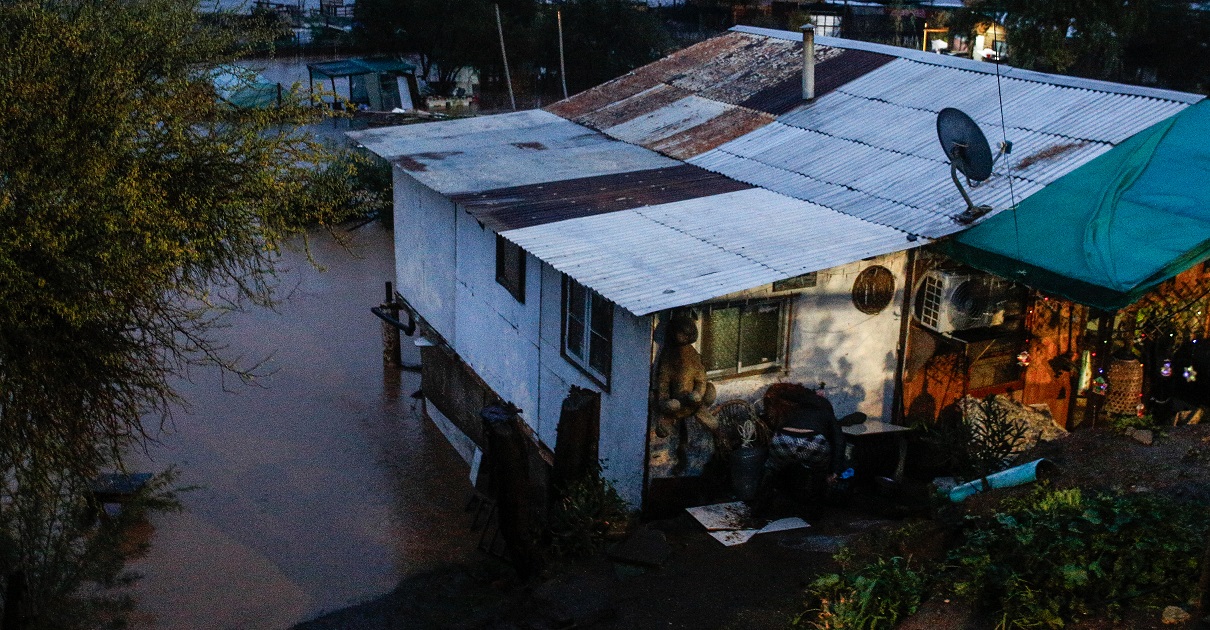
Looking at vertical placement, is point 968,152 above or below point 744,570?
above

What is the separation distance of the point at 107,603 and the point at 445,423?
6.52 metres

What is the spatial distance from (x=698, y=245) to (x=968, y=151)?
247 centimetres

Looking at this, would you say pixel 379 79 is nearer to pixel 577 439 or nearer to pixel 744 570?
pixel 577 439

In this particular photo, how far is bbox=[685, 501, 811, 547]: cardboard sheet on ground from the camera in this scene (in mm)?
8938

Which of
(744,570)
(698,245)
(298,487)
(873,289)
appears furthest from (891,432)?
(298,487)

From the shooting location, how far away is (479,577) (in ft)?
34.4

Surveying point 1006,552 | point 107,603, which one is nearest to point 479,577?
point 107,603

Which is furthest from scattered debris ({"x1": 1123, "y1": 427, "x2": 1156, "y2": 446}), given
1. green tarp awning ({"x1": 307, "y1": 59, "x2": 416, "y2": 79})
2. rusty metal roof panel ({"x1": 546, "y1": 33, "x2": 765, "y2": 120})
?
green tarp awning ({"x1": 307, "y1": 59, "x2": 416, "y2": 79})

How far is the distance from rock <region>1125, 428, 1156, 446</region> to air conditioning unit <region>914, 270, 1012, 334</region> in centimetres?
185

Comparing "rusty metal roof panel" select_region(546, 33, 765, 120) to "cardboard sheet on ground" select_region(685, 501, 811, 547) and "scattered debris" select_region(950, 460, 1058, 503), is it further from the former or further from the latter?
"scattered debris" select_region(950, 460, 1058, 503)

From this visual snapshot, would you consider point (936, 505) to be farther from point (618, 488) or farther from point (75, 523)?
point (75, 523)

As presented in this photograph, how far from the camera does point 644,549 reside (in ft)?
28.3

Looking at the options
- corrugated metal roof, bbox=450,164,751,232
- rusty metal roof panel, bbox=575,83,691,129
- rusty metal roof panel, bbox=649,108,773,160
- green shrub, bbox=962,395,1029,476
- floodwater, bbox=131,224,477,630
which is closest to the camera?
green shrub, bbox=962,395,1029,476

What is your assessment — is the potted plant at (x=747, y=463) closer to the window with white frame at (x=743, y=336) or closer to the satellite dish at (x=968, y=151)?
the window with white frame at (x=743, y=336)
